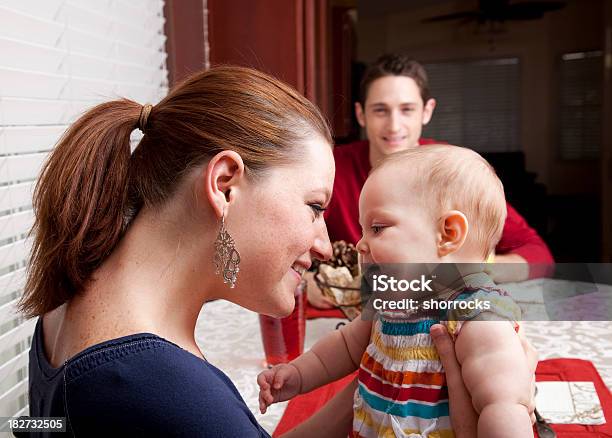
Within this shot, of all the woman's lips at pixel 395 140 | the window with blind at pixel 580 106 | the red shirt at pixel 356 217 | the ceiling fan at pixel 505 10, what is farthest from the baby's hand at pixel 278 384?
the window with blind at pixel 580 106

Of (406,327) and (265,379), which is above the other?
(406,327)

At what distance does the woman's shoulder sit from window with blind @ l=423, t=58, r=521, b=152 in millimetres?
7099

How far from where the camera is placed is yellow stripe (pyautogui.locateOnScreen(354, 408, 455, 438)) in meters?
0.76

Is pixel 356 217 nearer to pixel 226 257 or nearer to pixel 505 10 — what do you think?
pixel 226 257

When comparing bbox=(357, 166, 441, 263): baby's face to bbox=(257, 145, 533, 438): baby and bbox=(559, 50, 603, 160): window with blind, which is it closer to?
bbox=(257, 145, 533, 438): baby

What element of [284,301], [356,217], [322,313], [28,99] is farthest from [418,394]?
[356,217]

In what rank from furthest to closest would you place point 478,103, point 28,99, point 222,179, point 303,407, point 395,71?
point 478,103 → point 395,71 → point 28,99 → point 303,407 → point 222,179

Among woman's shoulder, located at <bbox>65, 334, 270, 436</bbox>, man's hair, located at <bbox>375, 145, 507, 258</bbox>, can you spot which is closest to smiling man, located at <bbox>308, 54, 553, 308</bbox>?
man's hair, located at <bbox>375, 145, 507, 258</bbox>

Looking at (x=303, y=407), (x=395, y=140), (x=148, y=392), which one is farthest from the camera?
(x=395, y=140)

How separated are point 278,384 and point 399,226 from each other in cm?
30

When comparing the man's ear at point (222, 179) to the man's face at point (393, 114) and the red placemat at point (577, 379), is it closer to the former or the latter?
the red placemat at point (577, 379)

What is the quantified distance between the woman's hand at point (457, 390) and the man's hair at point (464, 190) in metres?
0.14

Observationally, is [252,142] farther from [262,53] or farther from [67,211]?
[262,53]

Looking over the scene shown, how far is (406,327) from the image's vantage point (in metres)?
0.82
